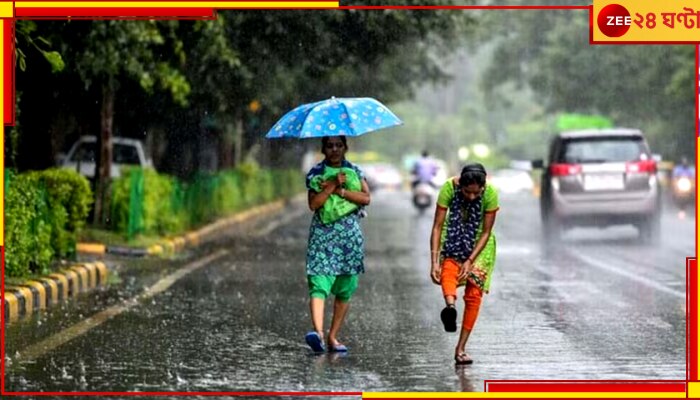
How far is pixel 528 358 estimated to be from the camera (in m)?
10.0

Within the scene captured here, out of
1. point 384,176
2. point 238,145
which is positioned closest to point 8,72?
point 238,145

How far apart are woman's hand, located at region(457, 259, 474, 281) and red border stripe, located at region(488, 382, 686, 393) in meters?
1.26

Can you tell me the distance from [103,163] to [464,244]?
575 inches

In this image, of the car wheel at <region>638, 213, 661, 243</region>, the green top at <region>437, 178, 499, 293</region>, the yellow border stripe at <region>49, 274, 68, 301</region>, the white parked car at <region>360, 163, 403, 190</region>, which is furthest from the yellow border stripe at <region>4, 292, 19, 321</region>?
the white parked car at <region>360, 163, 403, 190</region>

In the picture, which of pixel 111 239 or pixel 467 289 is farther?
Result: pixel 111 239

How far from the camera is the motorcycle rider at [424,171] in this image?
125 ft

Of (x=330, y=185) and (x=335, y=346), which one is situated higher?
(x=330, y=185)

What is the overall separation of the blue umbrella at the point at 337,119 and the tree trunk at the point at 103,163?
13.6 metres

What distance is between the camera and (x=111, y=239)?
2227cm

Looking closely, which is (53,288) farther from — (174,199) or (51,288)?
(174,199)

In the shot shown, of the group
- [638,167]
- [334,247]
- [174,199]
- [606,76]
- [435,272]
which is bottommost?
[174,199]

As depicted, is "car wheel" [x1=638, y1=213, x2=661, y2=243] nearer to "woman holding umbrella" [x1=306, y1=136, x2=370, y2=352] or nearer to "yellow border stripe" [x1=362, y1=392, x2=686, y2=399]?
"woman holding umbrella" [x1=306, y1=136, x2=370, y2=352]

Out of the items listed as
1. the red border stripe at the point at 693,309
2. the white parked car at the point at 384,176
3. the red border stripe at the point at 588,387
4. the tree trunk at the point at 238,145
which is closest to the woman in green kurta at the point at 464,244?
the red border stripe at the point at 588,387

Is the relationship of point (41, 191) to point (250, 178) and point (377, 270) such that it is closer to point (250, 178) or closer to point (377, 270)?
point (377, 270)
